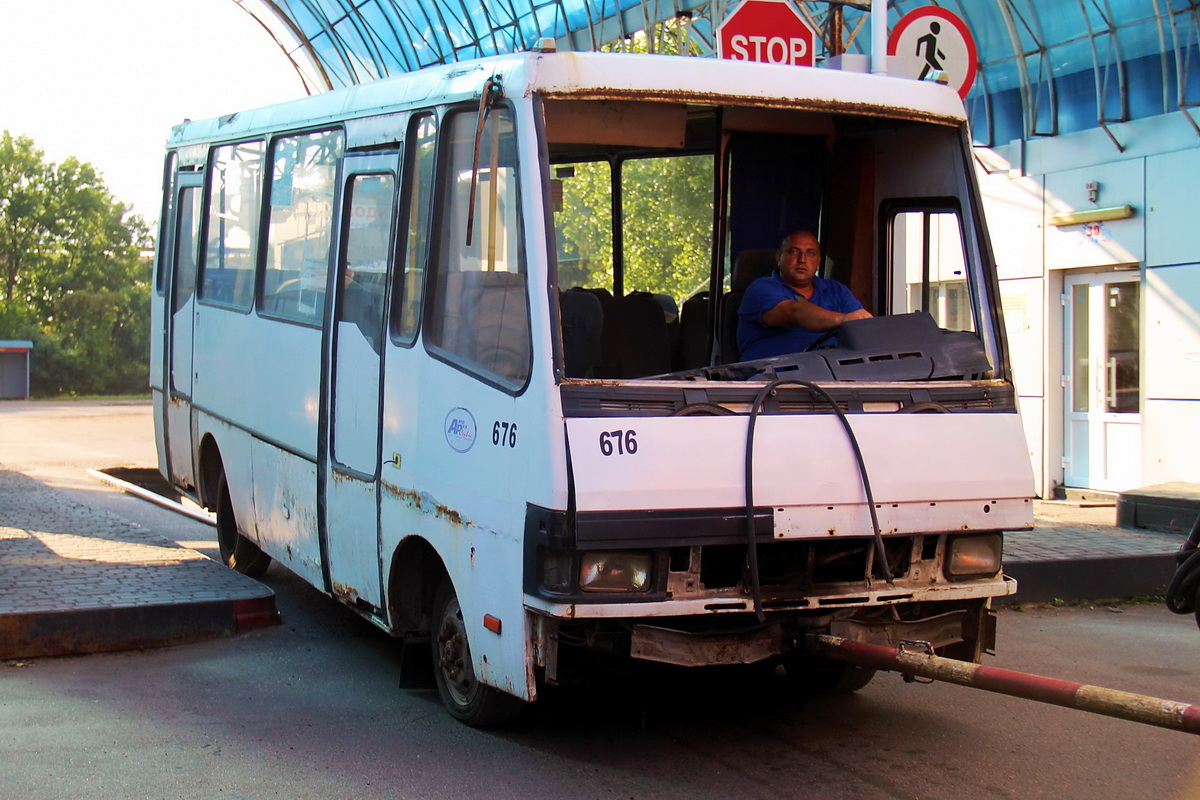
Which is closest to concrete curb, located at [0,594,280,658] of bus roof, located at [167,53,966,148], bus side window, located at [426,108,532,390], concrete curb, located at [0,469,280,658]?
concrete curb, located at [0,469,280,658]

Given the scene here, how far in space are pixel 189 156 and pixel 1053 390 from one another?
9913mm

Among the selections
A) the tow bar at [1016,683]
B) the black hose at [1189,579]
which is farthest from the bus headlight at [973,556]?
the black hose at [1189,579]

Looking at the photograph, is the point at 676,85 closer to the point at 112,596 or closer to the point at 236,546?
the point at 112,596

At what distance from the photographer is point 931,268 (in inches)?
263

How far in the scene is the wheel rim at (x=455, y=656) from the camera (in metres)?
5.64

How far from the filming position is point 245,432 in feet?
27.6

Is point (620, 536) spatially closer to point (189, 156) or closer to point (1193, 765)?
point (1193, 765)

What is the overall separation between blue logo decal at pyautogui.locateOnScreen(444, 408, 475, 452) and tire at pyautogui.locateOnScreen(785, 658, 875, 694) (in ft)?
6.01

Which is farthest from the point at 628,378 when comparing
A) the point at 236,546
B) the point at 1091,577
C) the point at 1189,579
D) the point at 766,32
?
the point at 1091,577

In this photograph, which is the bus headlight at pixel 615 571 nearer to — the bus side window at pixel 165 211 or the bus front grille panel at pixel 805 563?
the bus front grille panel at pixel 805 563

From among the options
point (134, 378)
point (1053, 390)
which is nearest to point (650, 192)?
point (1053, 390)

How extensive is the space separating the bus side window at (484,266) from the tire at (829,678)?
6.68 feet

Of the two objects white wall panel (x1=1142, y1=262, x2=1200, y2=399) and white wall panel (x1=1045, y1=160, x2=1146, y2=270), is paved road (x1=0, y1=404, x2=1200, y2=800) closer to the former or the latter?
white wall panel (x1=1142, y1=262, x2=1200, y2=399)

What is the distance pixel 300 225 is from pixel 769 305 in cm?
274
